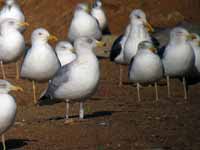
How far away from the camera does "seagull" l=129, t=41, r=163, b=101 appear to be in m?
15.9

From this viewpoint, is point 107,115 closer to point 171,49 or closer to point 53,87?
point 53,87

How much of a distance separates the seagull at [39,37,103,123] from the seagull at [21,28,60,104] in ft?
7.16

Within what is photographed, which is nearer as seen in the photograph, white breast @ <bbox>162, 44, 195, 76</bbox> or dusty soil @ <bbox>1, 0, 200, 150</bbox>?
dusty soil @ <bbox>1, 0, 200, 150</bbox>

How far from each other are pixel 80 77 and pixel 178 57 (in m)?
4.17

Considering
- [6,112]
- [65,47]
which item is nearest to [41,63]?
[65,47]

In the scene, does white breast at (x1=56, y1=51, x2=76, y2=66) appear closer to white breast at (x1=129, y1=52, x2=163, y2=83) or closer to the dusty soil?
the dusty soil

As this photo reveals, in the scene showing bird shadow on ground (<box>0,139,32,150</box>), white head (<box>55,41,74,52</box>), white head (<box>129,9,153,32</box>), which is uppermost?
white head (<box>129,9,153,32</box>)

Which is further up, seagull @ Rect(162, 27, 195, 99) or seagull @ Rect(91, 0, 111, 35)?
seagull @ Rect(91, 0, 111, 35)

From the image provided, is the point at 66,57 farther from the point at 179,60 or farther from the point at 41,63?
the point at 179,60

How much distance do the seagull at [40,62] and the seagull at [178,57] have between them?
2263mm

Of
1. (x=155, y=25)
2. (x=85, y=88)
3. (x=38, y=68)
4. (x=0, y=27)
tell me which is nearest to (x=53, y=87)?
(x=85, y=88)

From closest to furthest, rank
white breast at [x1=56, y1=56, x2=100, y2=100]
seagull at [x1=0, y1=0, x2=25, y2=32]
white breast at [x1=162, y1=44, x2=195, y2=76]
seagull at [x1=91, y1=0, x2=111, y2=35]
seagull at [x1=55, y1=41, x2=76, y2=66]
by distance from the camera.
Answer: white breast at [x1=56, y1=56, x2=100, y2=100], white breast at [x1=162, y1=44, x2=195, y2=76], seagull at [x1=55, y1=41, x2=76, y2=66], seagull at [x1=0, y1=0, x2=25, y2=32], seagull at [x1=91, y1=0, x2=111, y2=35]

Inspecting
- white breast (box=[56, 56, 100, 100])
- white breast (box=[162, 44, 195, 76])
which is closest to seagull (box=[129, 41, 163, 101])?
white breast (box=[162, 44, 195, 76])

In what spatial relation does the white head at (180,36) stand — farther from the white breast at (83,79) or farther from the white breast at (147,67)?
the white breast at (83,79)
